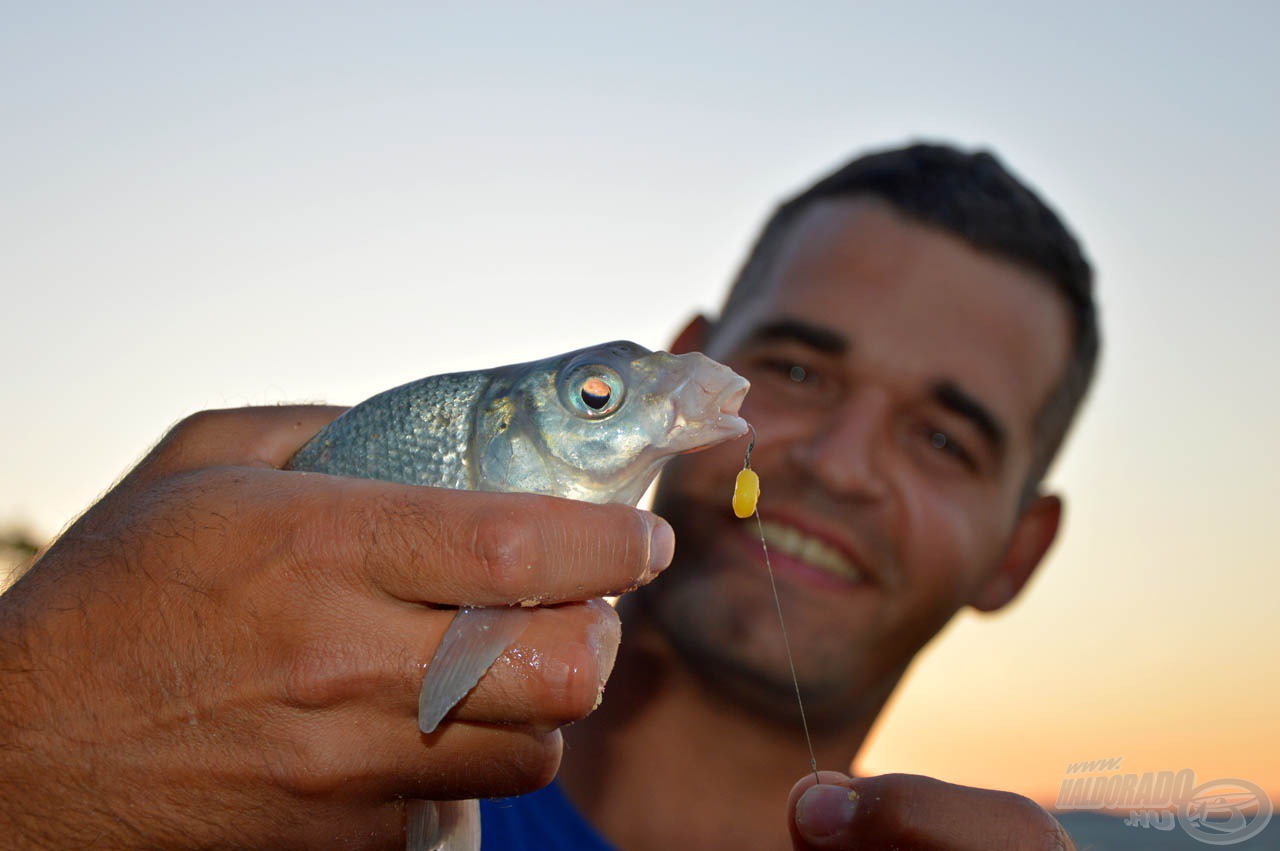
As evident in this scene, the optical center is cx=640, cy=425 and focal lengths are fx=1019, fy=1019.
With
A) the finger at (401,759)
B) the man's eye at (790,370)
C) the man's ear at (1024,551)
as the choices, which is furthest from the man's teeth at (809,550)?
the finger at (401,759)

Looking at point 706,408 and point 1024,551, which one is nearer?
point 706,408

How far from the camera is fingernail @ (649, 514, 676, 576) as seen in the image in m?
2.01

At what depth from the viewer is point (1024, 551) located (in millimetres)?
6082

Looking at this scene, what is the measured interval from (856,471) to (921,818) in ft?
8.13

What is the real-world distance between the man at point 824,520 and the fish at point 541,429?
272 centimetres

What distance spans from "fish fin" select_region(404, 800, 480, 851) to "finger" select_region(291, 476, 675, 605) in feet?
1.92

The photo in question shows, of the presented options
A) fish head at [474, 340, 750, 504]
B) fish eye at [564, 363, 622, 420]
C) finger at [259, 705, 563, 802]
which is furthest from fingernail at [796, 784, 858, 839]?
fish eye at [564, 363, 622, 420]

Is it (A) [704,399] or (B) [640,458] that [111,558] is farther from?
(A) [704,399]

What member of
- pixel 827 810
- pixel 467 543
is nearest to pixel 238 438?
pixel 467 543

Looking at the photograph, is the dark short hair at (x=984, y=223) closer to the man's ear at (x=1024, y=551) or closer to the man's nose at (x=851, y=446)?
the man's ear at (x=1024, y=551)

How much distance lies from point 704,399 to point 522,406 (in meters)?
0.37

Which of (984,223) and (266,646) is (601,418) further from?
(984,223)

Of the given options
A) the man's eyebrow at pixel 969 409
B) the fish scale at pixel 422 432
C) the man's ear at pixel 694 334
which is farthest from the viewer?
the man's ear at pixel 694 334

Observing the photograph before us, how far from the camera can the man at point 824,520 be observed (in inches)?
187
